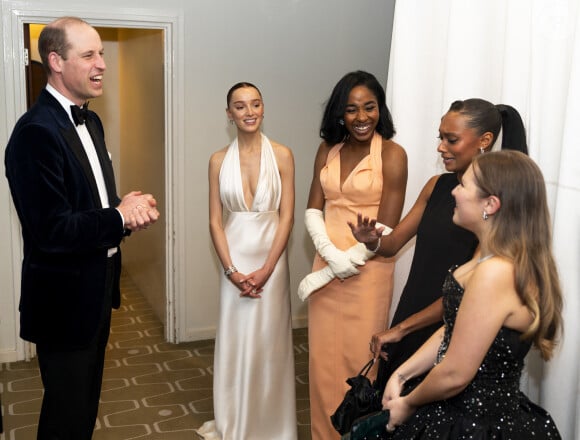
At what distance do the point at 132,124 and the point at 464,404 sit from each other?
5.19m

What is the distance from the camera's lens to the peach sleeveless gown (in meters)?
3.39

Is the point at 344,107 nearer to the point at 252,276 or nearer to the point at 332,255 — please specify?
the point at 332,255

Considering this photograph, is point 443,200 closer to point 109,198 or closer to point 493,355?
point 493,355

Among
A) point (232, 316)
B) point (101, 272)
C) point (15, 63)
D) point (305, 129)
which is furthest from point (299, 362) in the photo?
point (15, 63)

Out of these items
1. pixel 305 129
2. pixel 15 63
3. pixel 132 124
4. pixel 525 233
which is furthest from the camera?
pixel 132 124

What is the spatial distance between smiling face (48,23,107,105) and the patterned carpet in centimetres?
200

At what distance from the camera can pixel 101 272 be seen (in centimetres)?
284

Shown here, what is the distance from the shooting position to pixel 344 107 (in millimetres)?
3385

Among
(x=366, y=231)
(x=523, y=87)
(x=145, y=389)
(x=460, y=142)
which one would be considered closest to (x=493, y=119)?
(x=460, y=142)

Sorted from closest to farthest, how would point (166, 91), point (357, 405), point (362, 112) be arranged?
point (357, 405) → point (362, 112) → point (166, 91)

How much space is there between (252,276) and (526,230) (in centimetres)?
190

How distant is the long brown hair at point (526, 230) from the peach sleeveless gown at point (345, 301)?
4.57 ft

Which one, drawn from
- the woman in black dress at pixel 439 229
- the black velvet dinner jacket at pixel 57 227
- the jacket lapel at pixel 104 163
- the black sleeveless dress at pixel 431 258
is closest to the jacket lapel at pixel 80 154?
the black velvet dinner jacket at pixel 57 227

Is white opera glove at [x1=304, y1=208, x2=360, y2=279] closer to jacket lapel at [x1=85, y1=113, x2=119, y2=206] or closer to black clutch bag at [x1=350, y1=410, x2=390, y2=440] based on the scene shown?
jacket lapel at [x1=85, y1=113, x2=119, y2=206]
